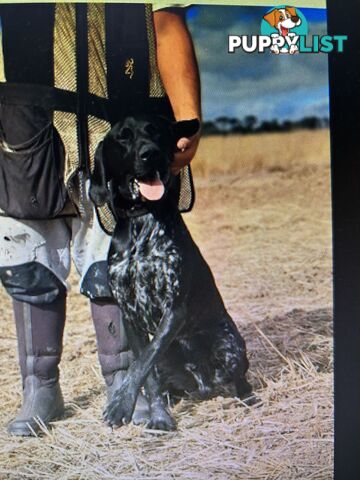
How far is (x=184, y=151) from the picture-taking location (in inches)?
125

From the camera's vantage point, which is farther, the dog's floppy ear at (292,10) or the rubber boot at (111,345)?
the rubber boot at (111,345)

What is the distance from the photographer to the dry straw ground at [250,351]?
3221mm

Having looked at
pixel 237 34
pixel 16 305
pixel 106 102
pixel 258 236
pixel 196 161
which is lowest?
pixel 16 305

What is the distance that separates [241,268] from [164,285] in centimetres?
31

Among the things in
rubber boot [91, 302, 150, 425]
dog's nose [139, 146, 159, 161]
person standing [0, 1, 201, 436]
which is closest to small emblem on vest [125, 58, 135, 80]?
person standing [0, 1, 201, 436]

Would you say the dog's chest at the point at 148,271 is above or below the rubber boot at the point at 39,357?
above

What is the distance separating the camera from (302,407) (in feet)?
10.9

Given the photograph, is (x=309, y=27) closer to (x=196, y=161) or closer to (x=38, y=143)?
(x=196, y=161)

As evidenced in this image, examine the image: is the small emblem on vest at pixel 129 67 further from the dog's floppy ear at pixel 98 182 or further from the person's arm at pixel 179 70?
the dog's floppy ear at pixel 98 182

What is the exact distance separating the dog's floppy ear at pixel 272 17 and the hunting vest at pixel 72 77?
427 millimetres

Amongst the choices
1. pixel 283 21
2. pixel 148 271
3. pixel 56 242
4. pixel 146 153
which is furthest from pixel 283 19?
pixel 56 242

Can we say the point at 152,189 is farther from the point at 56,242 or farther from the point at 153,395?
the point at 153,395

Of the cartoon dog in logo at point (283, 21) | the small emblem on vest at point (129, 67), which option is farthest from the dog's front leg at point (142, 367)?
the cartoon dog in logo at point (283, 21)

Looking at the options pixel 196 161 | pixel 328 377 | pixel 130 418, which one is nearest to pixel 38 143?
pixel 196 161
